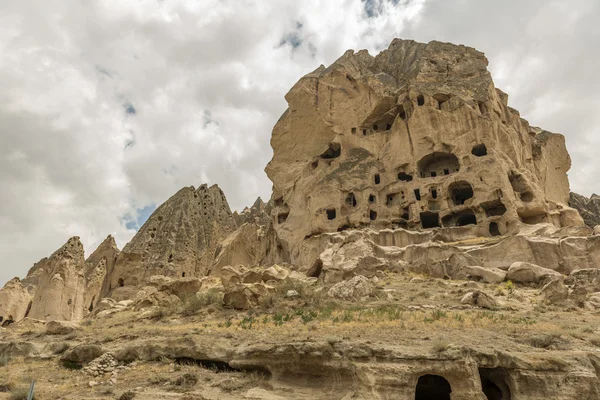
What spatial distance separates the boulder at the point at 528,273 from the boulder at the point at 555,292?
245 centimetres

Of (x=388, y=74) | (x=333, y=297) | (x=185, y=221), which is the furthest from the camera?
(x=388, y=74)

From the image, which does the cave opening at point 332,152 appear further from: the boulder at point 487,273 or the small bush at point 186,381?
the small bush at point 186,381

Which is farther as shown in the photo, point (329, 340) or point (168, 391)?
point (329, 340)

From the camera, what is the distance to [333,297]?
17984 millimetres

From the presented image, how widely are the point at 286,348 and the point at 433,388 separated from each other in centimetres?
412

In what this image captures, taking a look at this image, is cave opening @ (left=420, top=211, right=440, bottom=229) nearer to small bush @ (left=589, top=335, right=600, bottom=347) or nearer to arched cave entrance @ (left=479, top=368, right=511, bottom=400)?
small bush @ (left=589, top=335, right=600, bottom=347)

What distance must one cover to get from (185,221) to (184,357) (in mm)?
23993

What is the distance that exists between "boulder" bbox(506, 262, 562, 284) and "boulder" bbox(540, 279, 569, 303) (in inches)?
96.4

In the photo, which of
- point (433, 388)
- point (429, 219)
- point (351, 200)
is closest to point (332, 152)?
point (351, 200)

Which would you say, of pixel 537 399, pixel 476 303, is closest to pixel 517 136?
pixel 476 303

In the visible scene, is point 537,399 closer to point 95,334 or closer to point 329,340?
point 329,340

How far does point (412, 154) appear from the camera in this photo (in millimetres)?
37656

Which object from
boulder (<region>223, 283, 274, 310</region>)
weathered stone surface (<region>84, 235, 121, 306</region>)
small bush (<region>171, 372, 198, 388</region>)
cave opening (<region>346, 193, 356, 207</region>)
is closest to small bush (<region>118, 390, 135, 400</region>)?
small bush (<region>171, 372, 198, 388</region>)

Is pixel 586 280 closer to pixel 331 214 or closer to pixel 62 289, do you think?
pixel 331 214
